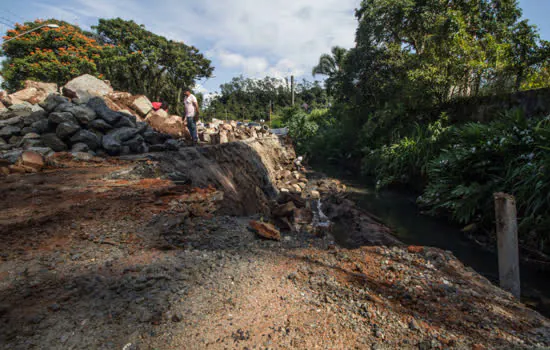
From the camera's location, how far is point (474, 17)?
10102 millimetres

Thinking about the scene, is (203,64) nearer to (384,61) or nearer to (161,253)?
(384,61)

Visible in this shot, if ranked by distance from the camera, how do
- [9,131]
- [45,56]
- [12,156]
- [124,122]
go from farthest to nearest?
[45,56]
[124,122]
[9,131]
[12,156]

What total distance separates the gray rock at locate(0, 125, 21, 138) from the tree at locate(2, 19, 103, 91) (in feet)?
45.2

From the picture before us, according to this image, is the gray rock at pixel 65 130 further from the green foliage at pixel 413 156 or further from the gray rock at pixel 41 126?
the green foliage at pixel 413 156

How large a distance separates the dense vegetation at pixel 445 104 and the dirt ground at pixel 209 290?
8.06 feet

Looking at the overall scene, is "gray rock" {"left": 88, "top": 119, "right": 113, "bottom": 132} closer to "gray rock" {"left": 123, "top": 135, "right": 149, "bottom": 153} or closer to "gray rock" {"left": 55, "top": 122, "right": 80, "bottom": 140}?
"gray rock" {"left": 55, "top": 122, "right": 80, "bottom": 140}

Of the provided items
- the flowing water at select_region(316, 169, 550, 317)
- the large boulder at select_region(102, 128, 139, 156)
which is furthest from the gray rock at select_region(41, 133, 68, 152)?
the flowing water at select_region(316, 169, 550, 317)

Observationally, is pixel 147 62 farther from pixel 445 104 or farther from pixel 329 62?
pixel 445 104

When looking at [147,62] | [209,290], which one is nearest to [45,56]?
[147,62]

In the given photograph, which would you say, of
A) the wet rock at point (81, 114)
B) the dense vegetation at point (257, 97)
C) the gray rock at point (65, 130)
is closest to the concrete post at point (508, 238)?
the gray rock at point (65, 130)

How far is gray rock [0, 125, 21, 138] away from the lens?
21.5 feet

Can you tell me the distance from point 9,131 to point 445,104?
12.5 m

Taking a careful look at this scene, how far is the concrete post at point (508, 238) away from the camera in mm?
2895

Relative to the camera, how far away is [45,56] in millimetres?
17234
